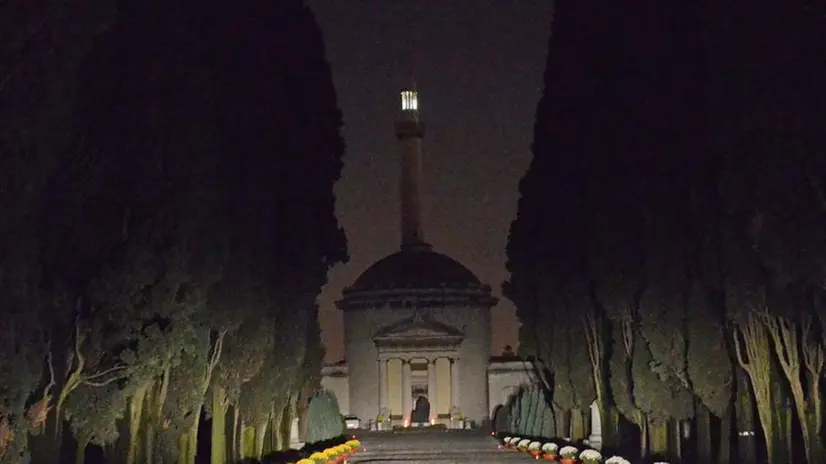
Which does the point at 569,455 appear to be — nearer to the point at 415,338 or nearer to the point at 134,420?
the point at 134,420

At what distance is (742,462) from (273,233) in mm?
14234

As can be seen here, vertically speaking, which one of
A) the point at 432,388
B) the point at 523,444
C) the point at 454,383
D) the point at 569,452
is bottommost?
the point at 523,444

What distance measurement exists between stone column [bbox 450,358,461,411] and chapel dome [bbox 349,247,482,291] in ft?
18.0

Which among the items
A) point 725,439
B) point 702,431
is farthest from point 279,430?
point 725,439

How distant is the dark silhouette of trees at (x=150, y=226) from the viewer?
16.6 meters

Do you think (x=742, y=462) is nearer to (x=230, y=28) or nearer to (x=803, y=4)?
(x=803, y=4)

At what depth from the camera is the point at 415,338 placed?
84.0m

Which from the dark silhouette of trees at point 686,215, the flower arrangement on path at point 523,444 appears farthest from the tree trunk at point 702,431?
the flower arrangement on path at point 523,444

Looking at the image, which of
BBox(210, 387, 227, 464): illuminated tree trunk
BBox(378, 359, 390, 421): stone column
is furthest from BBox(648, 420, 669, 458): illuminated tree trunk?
BBox(378, 359, 390, 421): stone column

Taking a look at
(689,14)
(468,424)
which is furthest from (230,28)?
(468,424)

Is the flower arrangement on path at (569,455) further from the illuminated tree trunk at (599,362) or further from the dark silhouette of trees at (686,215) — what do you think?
the illuminated tree trunk at (599,362)

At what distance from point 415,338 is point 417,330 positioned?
0.55 metres

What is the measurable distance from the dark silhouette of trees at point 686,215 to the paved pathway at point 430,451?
13.1 feet

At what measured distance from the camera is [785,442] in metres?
29.4
